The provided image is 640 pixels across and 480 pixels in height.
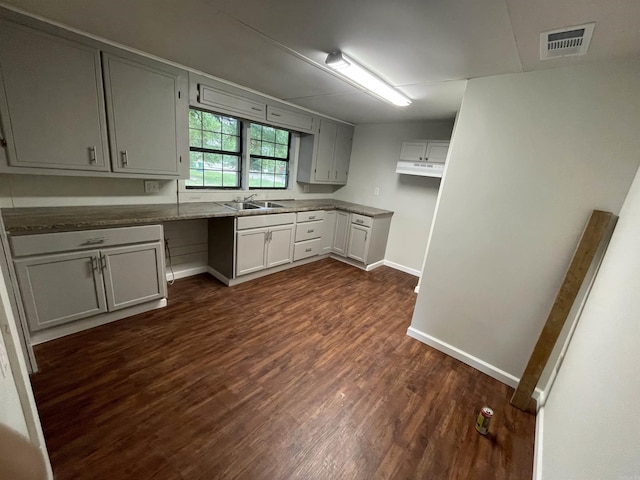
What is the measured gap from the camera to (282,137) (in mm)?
3818

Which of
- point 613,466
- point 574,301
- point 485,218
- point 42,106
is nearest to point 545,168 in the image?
point 485,218

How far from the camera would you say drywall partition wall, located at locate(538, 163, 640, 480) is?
77 centimetres

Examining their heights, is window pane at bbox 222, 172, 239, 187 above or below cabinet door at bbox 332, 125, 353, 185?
below

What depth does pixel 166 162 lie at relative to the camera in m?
2.40

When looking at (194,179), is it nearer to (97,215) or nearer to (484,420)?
(97,215)

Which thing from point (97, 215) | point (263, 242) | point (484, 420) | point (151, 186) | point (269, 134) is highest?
point (269, 134)

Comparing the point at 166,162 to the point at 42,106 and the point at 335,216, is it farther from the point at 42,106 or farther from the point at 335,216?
the point at 335,216

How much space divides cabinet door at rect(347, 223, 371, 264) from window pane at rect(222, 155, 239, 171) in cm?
187

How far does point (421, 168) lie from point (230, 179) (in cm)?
253

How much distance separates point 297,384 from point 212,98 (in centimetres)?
272

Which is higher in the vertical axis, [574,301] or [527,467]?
[574,301]

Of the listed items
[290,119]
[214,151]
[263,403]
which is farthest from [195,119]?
[263,403]

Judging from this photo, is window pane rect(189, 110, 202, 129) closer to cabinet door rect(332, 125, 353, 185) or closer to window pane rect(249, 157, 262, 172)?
window pane rect(249, 157, 262, 172)

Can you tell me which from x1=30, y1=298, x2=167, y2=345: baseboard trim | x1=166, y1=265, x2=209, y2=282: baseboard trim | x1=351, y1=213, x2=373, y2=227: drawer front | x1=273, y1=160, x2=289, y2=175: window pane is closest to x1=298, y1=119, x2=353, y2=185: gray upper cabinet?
x1=273, y1=160, x2=289, y2=175: window pane
